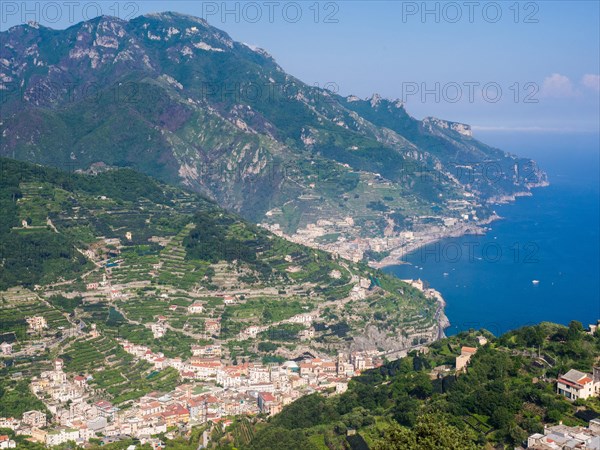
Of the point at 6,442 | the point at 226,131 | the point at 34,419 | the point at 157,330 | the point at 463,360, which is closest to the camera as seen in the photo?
the point at 463,360

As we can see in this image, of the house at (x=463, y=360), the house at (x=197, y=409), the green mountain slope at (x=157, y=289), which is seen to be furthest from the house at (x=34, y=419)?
the house at (x=463, y=360)

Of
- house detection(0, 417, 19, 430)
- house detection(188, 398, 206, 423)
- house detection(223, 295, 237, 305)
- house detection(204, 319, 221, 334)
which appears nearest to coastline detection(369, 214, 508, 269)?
house detection(223, 295, 237, 305)

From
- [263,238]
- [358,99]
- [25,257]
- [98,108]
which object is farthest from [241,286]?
[358,99]

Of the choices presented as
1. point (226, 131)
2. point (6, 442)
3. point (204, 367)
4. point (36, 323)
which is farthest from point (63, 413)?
point (226, 131)

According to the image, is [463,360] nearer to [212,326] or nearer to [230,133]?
[212,326]

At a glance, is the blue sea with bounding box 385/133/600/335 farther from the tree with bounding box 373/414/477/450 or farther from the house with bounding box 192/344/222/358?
the tree with bounding box 373/414/477/450

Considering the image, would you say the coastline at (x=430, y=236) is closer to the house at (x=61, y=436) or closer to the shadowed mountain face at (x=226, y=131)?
the shadowed mountain face at (x=226, y=131)
